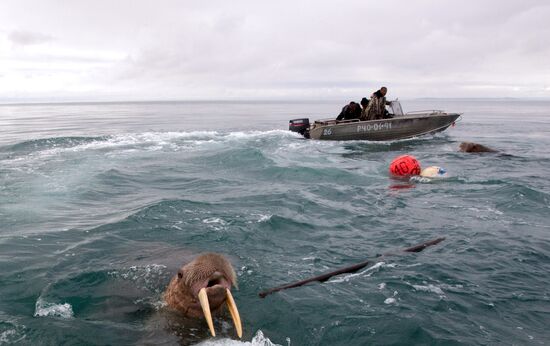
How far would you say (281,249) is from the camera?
822cm

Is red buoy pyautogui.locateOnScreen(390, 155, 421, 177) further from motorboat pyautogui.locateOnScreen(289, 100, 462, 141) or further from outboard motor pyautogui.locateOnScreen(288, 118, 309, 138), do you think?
outboard motor pyautogui.locateOnScreen(288, 118, 309, 138)

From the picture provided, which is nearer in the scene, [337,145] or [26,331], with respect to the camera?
[26,331]

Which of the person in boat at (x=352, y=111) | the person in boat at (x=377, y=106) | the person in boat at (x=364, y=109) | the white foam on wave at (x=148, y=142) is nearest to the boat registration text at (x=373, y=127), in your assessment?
the person in boat at (x=377, y=106)

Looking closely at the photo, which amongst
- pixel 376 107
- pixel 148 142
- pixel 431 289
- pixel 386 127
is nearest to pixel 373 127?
pixel 386 127

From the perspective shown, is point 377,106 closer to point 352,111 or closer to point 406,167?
point 352,111

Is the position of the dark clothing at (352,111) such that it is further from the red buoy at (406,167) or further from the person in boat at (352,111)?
the red buoy at (406,167)

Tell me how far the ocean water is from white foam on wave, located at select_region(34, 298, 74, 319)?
0.9 inches

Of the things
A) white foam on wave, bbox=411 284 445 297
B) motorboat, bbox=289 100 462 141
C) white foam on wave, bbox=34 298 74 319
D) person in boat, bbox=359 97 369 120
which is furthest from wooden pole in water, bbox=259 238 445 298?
person in boat, bbox=359 97 369 120

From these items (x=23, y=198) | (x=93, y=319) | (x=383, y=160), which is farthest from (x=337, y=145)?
(x=93, y=319)

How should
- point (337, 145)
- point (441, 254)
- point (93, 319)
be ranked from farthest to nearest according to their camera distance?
1. point (337, 145)
2. point (441, 254)
3. point (93, 319)

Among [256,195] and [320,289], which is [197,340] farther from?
[256,195]

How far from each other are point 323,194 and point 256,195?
195cm

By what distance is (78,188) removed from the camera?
42.1ft

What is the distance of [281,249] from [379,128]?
17055mm
